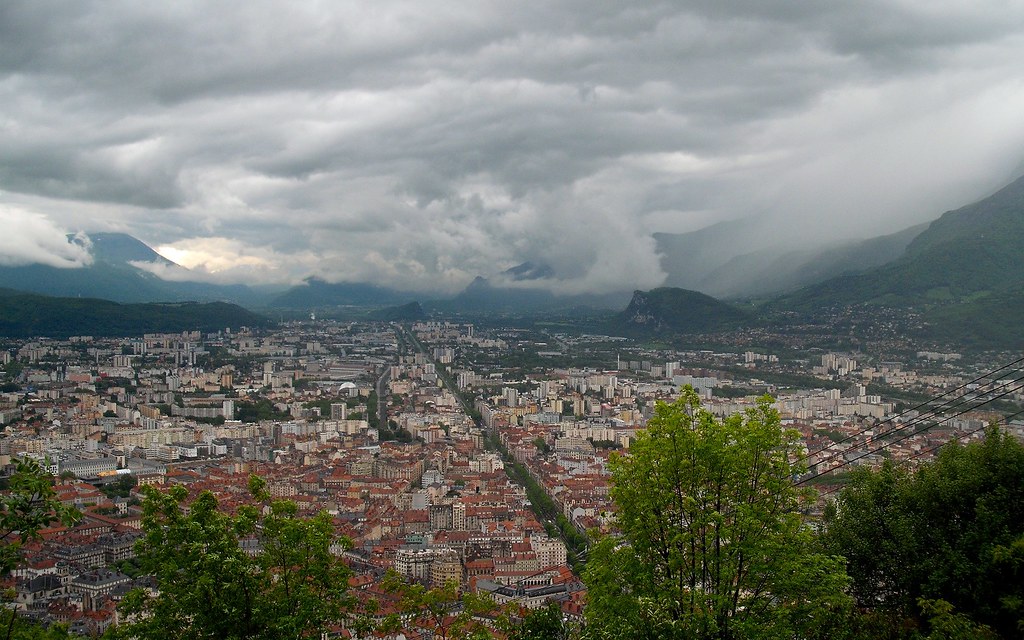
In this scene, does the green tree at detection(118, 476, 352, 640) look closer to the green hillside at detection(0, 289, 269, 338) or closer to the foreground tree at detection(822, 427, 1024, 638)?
the foreground tree at detection(822, 427, 1024, 638)

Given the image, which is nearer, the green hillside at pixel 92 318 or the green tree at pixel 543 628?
the green tree at pixel 543 628

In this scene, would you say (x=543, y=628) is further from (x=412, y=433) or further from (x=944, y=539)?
(x=412, y=433)

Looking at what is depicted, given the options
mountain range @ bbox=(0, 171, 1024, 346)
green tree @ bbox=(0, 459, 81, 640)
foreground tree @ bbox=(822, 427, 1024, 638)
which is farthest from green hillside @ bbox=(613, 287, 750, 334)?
green tree @ bbox=(0, 459, 81, 640)

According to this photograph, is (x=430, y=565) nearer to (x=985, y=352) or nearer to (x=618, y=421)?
(x=618, y=421)

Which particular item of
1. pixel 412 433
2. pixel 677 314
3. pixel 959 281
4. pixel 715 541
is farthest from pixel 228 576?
pixel 677 314

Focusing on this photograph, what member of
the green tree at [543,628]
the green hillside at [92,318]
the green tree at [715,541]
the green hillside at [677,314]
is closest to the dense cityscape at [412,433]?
the green tree at [715,541]

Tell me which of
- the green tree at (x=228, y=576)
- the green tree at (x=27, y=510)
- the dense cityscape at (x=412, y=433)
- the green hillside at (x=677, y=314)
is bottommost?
the dense cityscape at (x=412, y=433)

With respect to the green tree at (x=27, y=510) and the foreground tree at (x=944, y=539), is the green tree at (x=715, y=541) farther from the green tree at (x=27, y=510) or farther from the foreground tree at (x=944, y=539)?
the green tree at (x=27, y=510)
